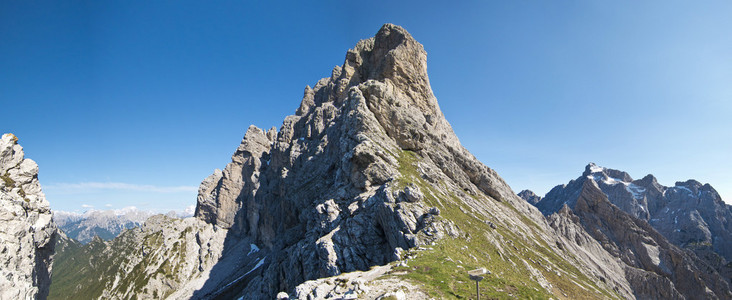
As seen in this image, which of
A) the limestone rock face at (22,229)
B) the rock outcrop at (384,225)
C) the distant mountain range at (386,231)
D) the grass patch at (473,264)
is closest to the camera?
Result: the grass patch at (473,264)

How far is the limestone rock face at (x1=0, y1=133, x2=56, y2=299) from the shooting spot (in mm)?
38250

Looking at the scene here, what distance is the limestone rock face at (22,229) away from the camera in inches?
1506

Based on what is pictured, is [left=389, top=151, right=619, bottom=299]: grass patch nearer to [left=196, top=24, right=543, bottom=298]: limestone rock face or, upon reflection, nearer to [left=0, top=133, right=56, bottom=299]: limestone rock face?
[left=196, top=24, right=543, bottom=298]: limestone rock face

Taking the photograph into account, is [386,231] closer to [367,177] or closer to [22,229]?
[367,177]

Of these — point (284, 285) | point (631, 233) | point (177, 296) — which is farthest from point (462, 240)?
point (177, 296)

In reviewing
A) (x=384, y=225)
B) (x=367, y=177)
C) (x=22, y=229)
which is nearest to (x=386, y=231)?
(x=384, y=225)

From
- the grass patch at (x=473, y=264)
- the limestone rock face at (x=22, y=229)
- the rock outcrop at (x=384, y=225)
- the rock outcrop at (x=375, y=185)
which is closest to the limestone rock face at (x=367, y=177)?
the rock outcrop at (x=375, y=185)

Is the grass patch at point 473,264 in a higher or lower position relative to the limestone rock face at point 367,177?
lower

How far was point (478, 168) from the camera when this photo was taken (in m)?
101

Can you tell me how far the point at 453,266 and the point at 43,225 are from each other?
6444 cm

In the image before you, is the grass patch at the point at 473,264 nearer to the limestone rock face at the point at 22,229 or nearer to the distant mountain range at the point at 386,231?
the distant mountain range at the point at 386,231

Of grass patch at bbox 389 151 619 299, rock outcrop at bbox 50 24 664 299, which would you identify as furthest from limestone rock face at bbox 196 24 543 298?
grass patch at bbox 389 151 619 299

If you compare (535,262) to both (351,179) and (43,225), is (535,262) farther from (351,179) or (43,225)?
(43,225)

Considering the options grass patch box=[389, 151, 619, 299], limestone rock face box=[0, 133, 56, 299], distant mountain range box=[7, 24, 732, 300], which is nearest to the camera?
grass patch box=[389, 151, 619, 299]
